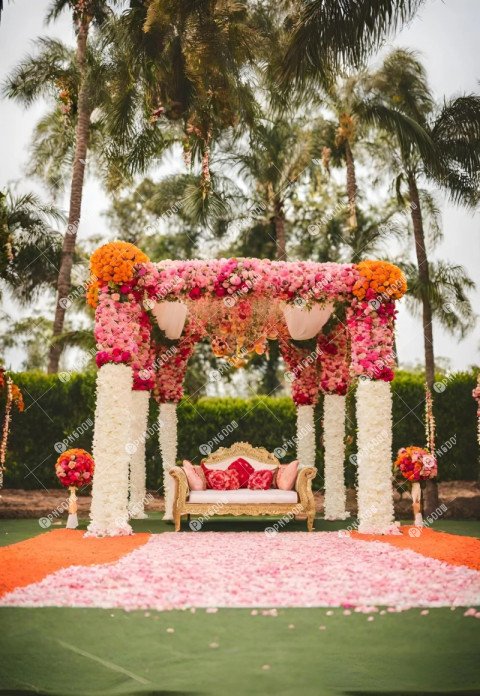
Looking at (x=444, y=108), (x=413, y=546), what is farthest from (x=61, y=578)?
(x=444, y=108)

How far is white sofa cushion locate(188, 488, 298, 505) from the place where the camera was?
34.2ft

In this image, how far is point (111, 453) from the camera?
9.44m

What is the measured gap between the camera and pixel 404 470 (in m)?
10.2

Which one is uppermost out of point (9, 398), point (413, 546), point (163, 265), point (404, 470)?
point (163, 265)

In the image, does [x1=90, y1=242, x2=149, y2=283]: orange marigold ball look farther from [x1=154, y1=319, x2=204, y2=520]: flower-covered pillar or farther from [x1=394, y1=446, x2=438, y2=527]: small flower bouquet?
[x1=394, y1=446, x2=438, y2=527]: small flower bouquet

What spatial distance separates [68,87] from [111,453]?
12527 millimetres

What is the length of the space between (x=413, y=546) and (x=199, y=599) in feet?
12.5

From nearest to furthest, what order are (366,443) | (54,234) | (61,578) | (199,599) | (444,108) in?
(199,599), (61,578), (366,443), (444,108), (54,234)

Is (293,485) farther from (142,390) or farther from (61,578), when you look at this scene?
(61,578)

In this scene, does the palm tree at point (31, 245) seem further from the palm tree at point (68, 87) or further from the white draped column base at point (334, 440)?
the white draped column base at point (334, 440)

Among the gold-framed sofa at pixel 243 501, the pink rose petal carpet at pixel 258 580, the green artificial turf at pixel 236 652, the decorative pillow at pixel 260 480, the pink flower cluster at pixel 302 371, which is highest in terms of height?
the pink flower cluster at pixel 302 371

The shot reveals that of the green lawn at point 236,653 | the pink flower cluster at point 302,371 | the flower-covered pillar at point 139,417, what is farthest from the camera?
the pink flower cluster at point 302,371

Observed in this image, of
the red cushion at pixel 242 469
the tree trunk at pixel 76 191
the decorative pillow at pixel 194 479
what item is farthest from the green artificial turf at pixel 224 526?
the tree trunk at pixel 76 191

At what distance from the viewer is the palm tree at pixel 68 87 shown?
57.1 feet
